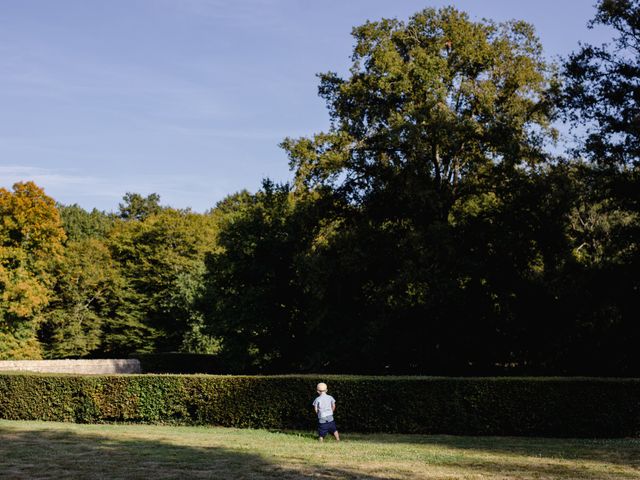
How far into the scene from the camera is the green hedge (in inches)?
725

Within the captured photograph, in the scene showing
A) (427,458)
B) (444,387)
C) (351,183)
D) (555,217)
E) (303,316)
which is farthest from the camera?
(303,316)

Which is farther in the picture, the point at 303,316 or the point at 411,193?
the point at 303,316

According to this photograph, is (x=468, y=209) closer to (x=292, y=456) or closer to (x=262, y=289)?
(x=262, y=289)

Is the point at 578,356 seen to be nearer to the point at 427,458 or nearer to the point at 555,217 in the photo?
the point at 555,217

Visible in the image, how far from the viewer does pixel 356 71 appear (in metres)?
30.7

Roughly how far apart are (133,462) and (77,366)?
33.8 metres

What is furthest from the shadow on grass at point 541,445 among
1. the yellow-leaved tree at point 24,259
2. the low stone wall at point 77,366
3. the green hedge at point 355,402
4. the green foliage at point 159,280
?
the green foliage at point 159,280

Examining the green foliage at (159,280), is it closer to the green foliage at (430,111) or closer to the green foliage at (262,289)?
the green foliage at (262,289)

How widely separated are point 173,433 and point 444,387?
7611mm

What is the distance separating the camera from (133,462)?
1170 cm

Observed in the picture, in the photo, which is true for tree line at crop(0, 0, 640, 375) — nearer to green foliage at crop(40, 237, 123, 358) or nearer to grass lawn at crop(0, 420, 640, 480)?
grass lawn at crop(0, 420, 640, 480)

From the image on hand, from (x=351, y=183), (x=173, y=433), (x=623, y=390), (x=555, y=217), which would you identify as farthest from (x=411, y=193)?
(x=173, y=433)

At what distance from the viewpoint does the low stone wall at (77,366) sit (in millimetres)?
37656

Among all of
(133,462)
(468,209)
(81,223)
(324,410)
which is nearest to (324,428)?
(324,410)
